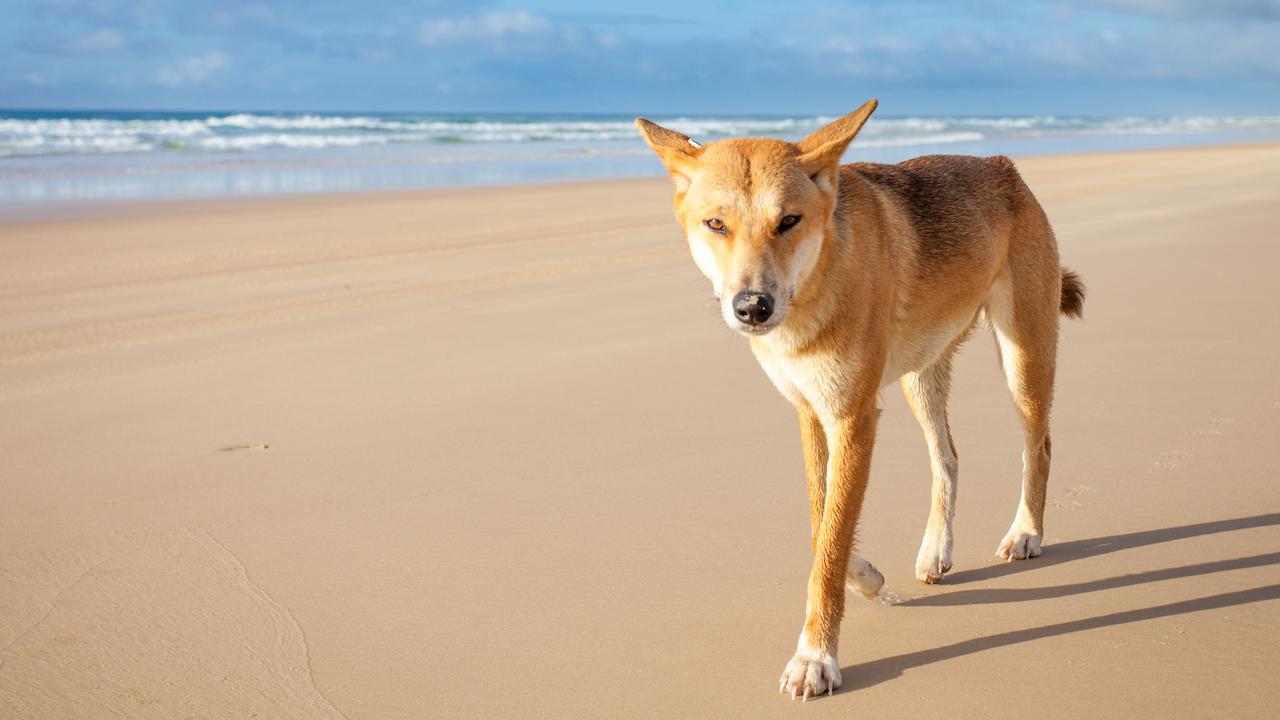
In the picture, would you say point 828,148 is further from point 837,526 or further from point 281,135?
point 281,135

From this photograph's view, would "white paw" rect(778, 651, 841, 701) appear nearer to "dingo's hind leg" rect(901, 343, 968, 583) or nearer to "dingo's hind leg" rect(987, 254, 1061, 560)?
"dingo's hind leg" rect(901, 343, 968, 583)

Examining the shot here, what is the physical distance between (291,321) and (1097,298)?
623 cm

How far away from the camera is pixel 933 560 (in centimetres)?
400

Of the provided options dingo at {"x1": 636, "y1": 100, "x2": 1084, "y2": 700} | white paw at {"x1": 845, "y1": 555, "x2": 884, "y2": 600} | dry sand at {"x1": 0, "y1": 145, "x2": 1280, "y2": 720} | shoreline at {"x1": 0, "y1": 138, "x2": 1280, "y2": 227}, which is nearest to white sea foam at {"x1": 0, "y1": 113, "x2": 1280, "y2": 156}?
shoreline at {"x1": 0, "y1": 138, "x2": 1280, "y2": 227}

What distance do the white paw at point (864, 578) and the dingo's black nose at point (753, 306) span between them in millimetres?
1070

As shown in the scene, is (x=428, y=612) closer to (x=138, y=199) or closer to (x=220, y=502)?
(x=220, y=502)

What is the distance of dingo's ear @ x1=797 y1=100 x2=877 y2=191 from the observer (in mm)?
3383

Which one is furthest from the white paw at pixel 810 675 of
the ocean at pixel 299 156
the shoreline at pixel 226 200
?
the ocean at pixel 299 156

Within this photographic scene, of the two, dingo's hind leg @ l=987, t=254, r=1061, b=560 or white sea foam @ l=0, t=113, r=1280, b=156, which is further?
white sea foam @ l=0, t=113, r=1280, b=156

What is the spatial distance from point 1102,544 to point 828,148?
2085mm

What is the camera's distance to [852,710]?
313 cm

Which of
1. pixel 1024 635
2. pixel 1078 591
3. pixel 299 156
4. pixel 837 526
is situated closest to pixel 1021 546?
pixel 1078 591

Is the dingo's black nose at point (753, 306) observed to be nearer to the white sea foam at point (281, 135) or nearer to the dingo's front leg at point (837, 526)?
the dingo's front leg at point (837, 526)

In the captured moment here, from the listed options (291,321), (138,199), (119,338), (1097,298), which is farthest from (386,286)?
(138,199)
